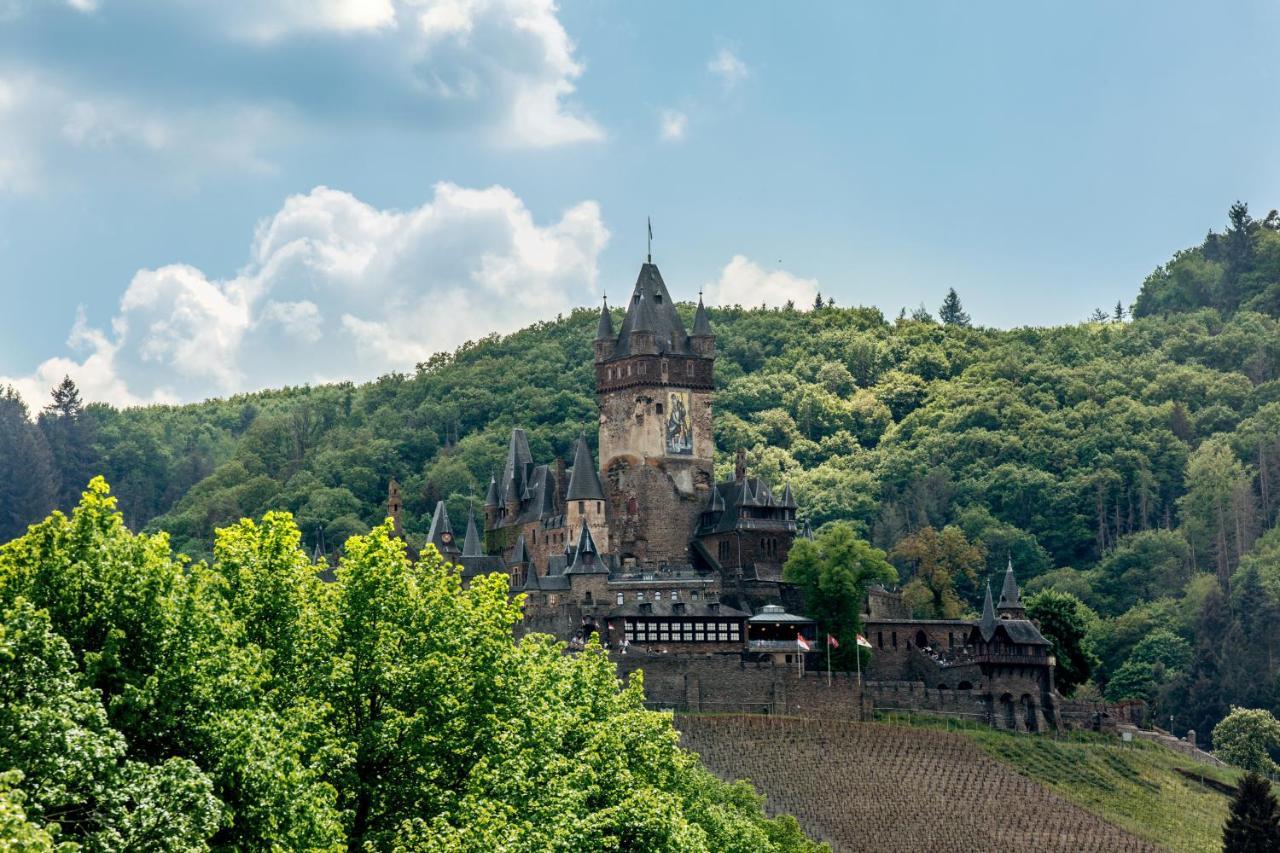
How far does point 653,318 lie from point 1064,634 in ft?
102

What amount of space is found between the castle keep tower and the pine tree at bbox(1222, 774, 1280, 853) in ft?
121

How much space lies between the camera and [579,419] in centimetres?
18838

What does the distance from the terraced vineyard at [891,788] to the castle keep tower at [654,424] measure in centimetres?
2017

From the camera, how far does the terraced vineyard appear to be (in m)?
100

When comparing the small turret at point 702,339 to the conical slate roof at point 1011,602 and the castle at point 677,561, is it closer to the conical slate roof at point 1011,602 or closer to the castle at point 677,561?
the castle at point 677,561

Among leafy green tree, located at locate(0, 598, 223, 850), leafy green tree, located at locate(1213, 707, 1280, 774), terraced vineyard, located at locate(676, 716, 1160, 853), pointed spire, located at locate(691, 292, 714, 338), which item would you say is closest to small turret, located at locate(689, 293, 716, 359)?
pointed spire, located at locate(691, 292, 714, 338)

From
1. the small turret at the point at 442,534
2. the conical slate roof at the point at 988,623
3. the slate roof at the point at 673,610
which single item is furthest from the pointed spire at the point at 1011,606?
the small turret at the point at 442,534

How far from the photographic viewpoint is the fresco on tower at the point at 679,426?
130 m

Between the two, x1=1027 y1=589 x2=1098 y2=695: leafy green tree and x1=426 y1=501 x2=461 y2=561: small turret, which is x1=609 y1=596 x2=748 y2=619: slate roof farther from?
x1=1027 y1=589 x2=1098 y2=695: leafy green tree

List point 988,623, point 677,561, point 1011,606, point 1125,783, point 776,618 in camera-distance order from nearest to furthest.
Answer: point 1125,783 → point 776,618 → point 988,623 → point 1011,606 → point 677,561

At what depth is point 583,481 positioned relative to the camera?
4921 inches

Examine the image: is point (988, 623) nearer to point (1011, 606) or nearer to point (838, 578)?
point (1011, 606)

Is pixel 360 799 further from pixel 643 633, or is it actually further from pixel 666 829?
pixel 643 633

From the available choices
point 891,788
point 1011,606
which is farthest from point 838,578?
point 891,788
